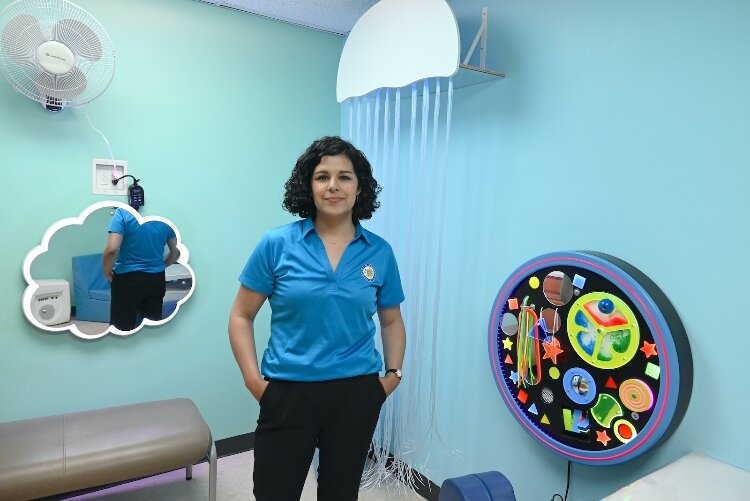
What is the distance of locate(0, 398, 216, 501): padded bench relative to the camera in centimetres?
172

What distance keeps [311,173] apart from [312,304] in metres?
0.42

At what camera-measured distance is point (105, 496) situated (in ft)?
7.43

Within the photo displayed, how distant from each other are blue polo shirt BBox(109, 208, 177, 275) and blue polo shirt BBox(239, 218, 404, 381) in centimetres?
104

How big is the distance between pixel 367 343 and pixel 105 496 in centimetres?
158

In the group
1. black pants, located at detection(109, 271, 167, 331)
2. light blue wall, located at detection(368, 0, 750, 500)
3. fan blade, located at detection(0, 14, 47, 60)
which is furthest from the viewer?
black pants, located at detection(109, 271, 167, 331)

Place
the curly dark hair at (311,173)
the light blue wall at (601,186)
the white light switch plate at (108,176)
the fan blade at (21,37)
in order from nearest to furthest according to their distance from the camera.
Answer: the light blue wall at (601,186)
the curly dark hair at (311,173)
the fan blade at (21,37)
the white light switch plate at (108,176)

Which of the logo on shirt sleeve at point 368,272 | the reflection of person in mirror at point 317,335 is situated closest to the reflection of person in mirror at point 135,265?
the reflection of person in mirror at point 317,335

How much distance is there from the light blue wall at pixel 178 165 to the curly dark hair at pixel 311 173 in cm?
102

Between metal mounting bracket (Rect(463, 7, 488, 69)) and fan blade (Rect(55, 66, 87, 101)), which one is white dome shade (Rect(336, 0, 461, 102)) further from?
fan blade (Rect(55, 66, 87, 101))

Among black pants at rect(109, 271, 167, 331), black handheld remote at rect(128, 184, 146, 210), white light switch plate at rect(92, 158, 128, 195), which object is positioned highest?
white light switch plate at rect(92, 158, 128, 195)

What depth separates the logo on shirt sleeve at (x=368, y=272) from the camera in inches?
61.7

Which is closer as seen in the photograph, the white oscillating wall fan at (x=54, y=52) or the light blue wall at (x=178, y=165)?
the white oscillating wall fan at (x=54, y=52)

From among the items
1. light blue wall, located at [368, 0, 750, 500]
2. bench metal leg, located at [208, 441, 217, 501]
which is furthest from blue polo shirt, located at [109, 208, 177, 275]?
light blue wall, located at [368, 0, 750, 500]

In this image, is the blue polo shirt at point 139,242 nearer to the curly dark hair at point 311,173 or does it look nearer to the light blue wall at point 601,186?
the curly dark hair at point 311,173
